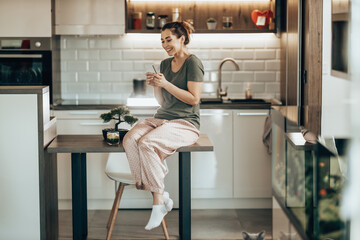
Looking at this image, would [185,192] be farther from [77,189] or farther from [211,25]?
[211,25]

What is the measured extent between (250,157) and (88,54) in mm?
1940

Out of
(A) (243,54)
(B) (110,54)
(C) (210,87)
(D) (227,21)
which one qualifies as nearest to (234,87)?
(C) (210,87)

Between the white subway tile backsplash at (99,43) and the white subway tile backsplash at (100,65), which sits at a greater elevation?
the white subway tile backsplash at (99,43)

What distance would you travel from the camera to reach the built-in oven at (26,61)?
505cm

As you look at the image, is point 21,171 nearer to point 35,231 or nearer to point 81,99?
point 35,231

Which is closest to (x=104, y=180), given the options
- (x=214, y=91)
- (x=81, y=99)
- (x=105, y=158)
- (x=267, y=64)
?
(x=105, y=158)

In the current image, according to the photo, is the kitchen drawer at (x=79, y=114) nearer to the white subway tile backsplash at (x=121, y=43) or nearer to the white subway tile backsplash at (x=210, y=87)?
the white subway tile backsplash at (x=121, y=43)

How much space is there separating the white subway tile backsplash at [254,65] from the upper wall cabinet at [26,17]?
1.96 metres

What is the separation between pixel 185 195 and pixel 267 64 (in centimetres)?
240

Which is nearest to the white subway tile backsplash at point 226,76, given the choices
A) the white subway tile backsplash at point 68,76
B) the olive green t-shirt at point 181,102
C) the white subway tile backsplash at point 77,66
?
the white subway tile backsplash at point 77,66

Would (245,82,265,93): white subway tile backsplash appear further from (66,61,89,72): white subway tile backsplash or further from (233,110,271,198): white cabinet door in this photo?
(66,61,89,72): white subway tile backsplash

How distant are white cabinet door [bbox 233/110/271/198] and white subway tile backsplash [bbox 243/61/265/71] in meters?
0.68

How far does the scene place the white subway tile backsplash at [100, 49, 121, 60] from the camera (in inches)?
218

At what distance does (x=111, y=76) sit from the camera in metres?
5.58
